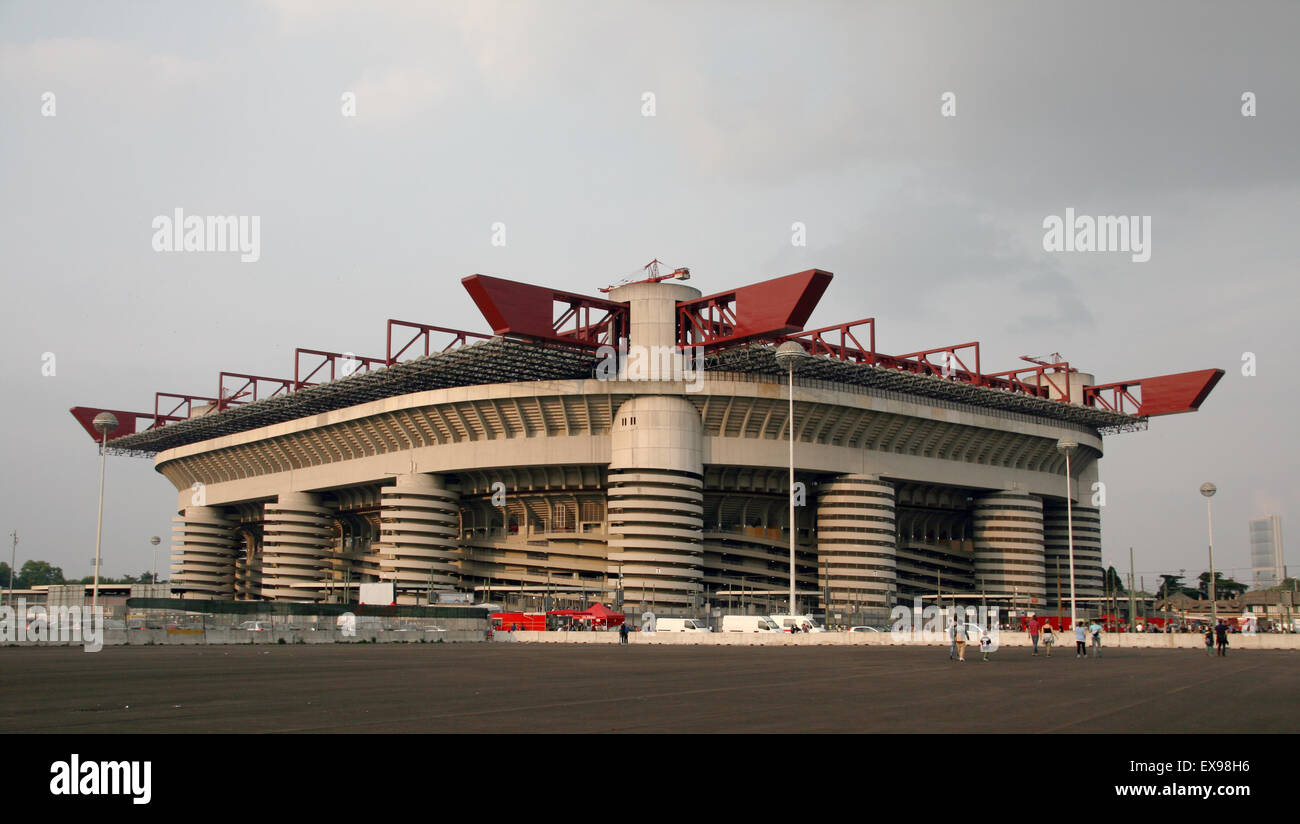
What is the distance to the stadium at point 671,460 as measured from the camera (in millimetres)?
86125

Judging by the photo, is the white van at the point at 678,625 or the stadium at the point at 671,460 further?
the stadium at the point at 671,460

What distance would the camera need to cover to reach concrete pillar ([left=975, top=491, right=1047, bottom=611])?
10719 centimetres

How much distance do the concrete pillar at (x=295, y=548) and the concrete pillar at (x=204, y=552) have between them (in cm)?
1811

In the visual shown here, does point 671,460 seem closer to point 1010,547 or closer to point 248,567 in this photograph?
point 1010,547

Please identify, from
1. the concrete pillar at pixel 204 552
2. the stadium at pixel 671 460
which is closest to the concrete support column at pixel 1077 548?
the stadium at pixel 671 460

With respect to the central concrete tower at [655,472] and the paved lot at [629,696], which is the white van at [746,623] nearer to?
the central concrete tower at [655,472]

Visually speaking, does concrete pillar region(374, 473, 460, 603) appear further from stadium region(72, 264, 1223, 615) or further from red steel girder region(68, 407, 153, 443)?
red steel girder region(68, 407, 153, 443)

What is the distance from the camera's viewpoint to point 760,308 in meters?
78.4

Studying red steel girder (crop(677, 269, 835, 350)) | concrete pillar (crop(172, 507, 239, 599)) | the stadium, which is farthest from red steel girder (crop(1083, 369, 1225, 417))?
concrete pillar (crop(172, 507, 239, 599))

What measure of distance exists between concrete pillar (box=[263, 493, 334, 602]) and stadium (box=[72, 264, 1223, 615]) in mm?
242

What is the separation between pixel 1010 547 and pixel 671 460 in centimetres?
4140

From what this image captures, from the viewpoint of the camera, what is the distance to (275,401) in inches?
4200
